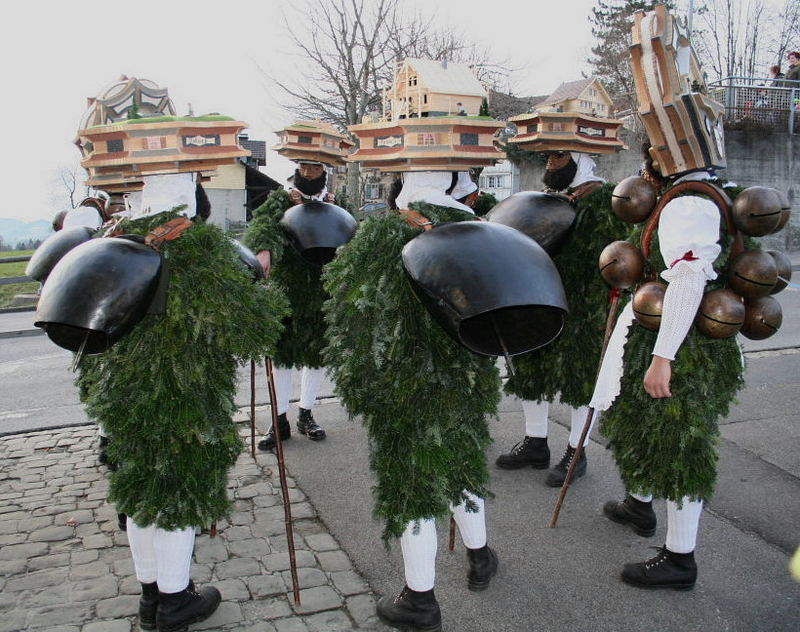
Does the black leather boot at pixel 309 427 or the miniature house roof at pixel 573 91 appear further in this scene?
the black leather boot at pixel 309 427

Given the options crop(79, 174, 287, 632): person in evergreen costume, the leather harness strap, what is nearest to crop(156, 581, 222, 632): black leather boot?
crop(79, 174, 287, 632): person in evergreen costume

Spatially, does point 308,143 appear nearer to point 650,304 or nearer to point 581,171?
point 581,171

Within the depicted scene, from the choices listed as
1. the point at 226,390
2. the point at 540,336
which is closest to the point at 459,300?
the point at 540,336

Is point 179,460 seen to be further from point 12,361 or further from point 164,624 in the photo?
point 12,361

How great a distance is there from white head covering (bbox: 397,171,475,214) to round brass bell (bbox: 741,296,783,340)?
1.36 meters

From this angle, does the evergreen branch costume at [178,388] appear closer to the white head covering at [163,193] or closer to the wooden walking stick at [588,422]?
the white head covering at [163,193]

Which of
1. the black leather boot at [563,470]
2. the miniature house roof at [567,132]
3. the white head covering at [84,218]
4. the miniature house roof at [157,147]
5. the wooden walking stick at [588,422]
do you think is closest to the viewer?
the miniature house roof at [157,147]

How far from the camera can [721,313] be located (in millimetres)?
2914

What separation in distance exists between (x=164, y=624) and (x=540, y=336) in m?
2.02

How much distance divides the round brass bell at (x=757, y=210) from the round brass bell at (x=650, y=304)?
42 cm

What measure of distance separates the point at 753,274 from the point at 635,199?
62cm

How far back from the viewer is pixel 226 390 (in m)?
2.93

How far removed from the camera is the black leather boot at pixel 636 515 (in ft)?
12.6

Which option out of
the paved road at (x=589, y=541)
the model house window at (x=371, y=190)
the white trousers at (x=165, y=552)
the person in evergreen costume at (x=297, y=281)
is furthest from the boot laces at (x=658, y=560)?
the model house window at (x=371, y=190)
